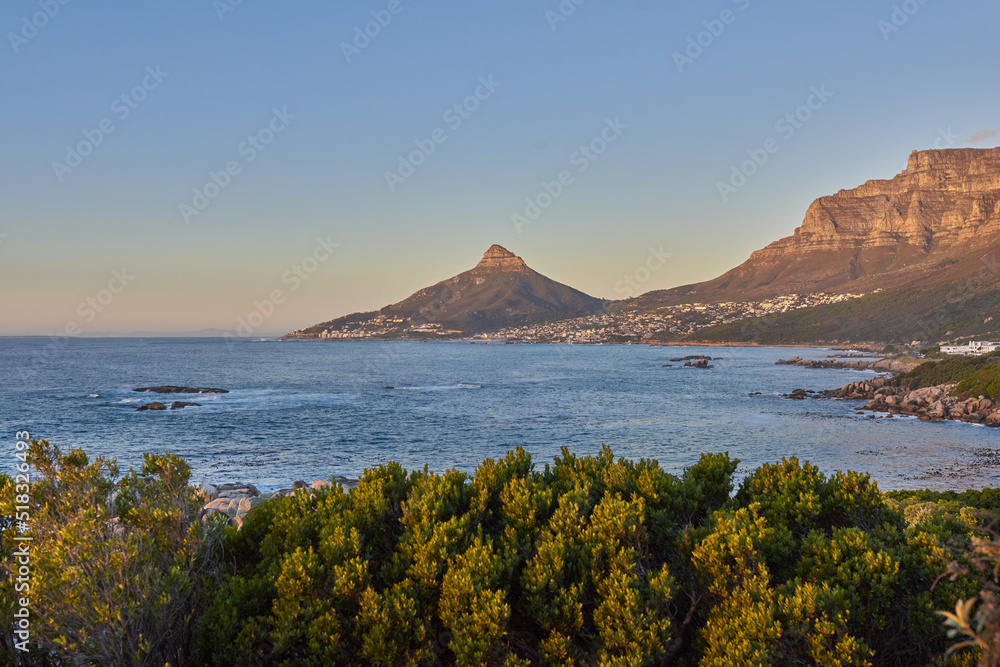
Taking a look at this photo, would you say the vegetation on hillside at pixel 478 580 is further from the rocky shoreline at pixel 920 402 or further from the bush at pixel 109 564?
the rocky shoreline at pixel 920 402

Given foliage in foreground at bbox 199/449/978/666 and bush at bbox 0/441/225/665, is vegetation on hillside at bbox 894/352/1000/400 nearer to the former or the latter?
foliage in foreground at bbox 199/449/978/666

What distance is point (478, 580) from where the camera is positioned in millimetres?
5785

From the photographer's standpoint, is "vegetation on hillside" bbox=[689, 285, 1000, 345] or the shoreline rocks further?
"vegetation on hillside" bbox=[689, 285, 1000, 345]

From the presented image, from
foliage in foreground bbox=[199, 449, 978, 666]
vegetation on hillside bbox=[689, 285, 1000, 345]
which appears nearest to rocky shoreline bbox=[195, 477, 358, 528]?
foliage in foreground bbox=[199, 449, 978, 666]

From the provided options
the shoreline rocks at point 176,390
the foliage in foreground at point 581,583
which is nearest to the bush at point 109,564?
the foliage in foreground at point 581,583

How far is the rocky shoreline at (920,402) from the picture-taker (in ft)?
140

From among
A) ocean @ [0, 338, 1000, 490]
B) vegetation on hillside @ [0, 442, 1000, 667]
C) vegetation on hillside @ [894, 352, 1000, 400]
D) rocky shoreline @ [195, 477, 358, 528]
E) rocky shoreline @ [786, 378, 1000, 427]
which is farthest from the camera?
vegetation on hillside @ [894, 352, 1000, 400]

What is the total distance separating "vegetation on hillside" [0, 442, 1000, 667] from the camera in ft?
17.2

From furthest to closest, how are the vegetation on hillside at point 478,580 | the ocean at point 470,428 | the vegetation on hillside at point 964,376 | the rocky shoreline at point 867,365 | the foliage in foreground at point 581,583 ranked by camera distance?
the rocky shoreline at point 867,365 → the vegetation on hillside at point 964,376 → the ocean at point 470,428 → the foliage in foreground at point 581,583 → the vegetation on hillside at point 478,580

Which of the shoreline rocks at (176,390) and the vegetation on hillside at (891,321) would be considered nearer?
the shoreline rocks at (176,390)

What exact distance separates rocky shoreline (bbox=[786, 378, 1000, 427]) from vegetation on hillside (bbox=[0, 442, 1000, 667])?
4515 cm

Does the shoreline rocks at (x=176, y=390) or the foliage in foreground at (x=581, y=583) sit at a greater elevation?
the foliage in foreground at (x=581, y=583)

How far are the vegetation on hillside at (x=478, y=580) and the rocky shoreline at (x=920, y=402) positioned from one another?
45.1 meters

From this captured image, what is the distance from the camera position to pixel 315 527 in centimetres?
687
